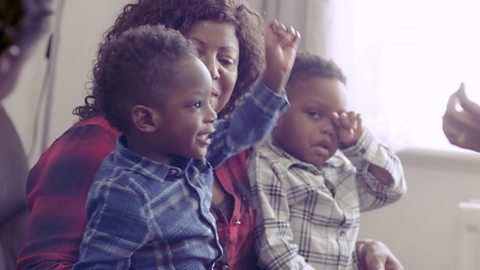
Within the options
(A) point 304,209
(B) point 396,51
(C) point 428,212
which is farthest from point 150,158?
(C) point 428,212

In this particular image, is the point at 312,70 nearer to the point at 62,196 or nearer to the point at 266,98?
the point at 266,98

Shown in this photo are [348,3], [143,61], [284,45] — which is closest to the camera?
[143,61]

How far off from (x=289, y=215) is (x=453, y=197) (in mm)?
597

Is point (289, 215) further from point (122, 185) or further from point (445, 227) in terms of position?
point (445, 227)

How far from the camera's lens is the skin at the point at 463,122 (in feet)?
2.50

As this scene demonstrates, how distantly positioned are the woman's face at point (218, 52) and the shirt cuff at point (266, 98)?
0.14 ft

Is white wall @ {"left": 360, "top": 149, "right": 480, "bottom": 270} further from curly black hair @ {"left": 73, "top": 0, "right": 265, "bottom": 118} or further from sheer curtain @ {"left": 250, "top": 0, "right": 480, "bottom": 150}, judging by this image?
curly black hair @ {"left": 73, "top": 0, "right": 265, "bottom": 118}

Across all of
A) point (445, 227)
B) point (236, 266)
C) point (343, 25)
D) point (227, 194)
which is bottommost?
point (445, 227)

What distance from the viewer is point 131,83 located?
1.90ft

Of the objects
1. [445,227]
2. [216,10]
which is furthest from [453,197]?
[216,10]

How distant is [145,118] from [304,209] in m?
0.41

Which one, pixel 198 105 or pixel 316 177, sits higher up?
pixel 198 105

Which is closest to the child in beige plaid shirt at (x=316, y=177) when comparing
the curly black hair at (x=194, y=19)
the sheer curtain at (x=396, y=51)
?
the curly black hair at (x=194, y=19)

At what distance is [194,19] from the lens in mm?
758
